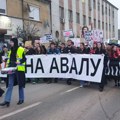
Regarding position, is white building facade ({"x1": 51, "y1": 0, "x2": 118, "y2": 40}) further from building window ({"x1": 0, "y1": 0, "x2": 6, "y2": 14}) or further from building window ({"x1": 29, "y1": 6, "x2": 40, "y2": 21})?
building window ({"x1": 0, "y1": 0, "x2": 6, "y2": 14})

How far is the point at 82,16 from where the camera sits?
2026 inches

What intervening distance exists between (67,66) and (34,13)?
20288 millimetres

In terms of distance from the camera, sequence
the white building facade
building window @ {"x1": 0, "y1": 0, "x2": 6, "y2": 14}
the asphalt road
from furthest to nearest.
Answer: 1. the white building facade
2. building window @ {"x1": 0, "y1": 0, "x2": 6, "y2": 14}
3. the asphalt road

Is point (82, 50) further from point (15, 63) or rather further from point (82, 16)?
point (82, 16)

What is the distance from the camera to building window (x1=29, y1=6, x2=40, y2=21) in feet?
114

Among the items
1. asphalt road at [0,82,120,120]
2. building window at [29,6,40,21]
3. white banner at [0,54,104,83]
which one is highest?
building window at [29,6,40,21]

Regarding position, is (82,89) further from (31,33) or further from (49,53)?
(31,33)

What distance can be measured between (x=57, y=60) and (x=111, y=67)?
230 cm

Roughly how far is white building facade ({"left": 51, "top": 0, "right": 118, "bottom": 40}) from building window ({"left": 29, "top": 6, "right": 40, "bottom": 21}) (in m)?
4.16

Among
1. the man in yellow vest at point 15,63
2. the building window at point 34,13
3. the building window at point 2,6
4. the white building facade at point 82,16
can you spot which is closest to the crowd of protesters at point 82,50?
the man in yellow vest at point 15,63

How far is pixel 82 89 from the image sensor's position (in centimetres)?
1419

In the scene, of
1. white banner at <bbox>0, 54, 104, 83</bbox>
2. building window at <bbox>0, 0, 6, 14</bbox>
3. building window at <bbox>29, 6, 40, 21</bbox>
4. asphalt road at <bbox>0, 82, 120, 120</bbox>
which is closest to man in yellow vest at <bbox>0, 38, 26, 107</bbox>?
asphalt road at <bbox>0, 82, 120, 120</bbox>

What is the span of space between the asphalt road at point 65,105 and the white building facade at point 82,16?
17334 mm

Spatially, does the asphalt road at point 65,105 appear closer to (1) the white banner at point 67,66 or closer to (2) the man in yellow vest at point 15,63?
(2) the man in yellow vest at point 15,63
